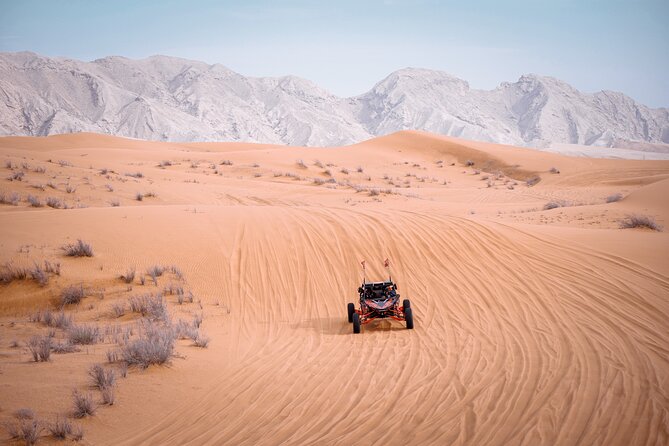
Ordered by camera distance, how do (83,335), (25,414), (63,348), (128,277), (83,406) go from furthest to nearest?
(128,277) < (83,335) < (63,348) < (83,406) < (25,414)

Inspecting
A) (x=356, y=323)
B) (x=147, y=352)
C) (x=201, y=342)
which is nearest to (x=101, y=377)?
(x=147, y=352)

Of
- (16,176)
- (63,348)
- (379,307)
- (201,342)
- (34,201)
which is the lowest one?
(201,342)

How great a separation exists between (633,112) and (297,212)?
126048 mm

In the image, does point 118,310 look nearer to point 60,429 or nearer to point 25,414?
point 25,414

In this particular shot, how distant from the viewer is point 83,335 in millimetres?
8023

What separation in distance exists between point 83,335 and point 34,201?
1079cm

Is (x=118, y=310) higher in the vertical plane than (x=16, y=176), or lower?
lower

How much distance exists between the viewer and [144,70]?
4348 inches

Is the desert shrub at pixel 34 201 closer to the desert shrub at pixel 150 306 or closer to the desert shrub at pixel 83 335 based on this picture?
the desert shrub at pixel 150 306

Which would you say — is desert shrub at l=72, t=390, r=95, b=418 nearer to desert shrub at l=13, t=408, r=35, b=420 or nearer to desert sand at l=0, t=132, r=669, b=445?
desert sand at l=0, t=132, r=669, b=445

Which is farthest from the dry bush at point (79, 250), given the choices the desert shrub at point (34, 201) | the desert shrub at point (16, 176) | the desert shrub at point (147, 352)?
the desert shrub at point (16, 176)

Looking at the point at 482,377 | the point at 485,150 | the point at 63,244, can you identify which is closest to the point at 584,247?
the point at 482,377

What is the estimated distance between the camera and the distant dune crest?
8650 centimetres

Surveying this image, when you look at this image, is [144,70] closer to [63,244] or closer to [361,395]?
[63,244]
